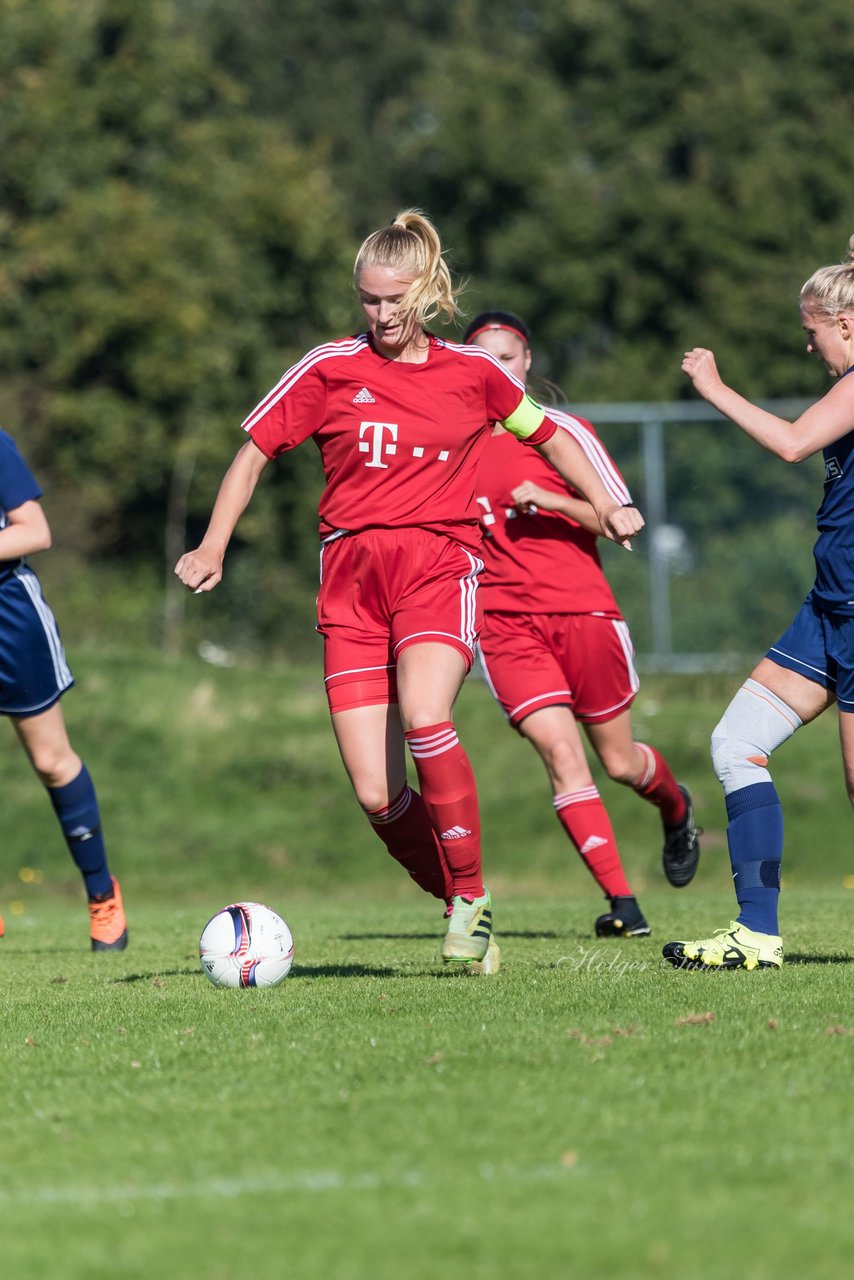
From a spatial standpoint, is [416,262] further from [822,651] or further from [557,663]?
[557,663]

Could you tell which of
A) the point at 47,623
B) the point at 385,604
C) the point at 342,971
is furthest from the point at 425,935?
the point at 385,604

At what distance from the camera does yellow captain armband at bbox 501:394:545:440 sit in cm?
659

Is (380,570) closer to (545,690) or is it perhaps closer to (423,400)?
(423,400)

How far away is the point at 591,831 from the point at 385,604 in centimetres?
224

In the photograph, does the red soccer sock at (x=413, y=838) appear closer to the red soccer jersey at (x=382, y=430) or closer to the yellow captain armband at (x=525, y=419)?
the red soccer jersey at (x=382, y=430)

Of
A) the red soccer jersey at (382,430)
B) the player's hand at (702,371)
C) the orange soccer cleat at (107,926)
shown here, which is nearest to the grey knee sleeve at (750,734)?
the player's hand at (702,371)

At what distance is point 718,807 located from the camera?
1619 centimetres

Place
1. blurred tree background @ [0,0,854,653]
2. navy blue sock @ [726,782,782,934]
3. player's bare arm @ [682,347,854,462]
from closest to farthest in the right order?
player's bare arm @ [682,347,854,462]
navy blue sock @ [726,782,782,934]
blurred tree background @ [0,0,854,653]

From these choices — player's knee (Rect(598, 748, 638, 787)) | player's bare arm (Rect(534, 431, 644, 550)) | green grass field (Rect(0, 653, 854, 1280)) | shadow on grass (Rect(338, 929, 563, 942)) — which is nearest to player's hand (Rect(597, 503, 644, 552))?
player's bare arm (Rect(534, 431, 644, 550))

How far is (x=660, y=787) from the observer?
8.76 meters

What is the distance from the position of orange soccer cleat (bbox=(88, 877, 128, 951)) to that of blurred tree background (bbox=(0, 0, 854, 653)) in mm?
11624

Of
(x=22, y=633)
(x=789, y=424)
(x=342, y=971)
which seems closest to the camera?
(x=789, y=424)

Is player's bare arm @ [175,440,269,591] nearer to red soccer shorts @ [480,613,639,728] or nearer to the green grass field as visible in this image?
the green grass field

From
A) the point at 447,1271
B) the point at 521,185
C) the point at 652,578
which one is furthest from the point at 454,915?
the point at 521,185
